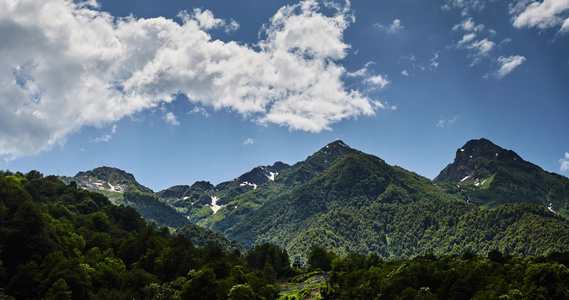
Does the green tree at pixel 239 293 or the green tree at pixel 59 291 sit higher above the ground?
the green tree at pixel 59 291

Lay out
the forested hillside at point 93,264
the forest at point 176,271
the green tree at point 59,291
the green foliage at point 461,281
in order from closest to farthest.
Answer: the green foliage at point 461,281 < the green tree at point 59,291 < the forest at point 176,271 < the forested hillside at point 93,264

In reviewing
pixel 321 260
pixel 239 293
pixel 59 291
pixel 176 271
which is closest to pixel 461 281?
pixel 239 293

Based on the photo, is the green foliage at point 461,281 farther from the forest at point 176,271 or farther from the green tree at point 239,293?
the green tree at point 239,293

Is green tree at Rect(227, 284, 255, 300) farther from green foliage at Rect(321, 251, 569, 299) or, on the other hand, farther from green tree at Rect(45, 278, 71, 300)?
green tree at Rect(45, 278, 71, 300)

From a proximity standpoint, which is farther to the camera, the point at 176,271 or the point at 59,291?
the point at 176,271

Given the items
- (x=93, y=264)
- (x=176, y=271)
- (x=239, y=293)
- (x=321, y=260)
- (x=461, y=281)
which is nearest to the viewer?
(x=461, y=281)

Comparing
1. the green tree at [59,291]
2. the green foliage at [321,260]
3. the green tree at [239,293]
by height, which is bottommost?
the green tree at [239,293]

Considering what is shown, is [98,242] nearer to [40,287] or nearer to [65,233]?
[65,233]

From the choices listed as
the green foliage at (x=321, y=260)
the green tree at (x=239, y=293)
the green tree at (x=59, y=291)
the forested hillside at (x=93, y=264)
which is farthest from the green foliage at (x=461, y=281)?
the green tree at (x=59, y=291)

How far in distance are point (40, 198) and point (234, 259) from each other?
2967 inches

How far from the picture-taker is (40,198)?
15350 cm

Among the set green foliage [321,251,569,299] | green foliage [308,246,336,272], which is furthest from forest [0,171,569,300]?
green foliage [308,246,336,272]

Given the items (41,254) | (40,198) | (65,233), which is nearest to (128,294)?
(41,254)

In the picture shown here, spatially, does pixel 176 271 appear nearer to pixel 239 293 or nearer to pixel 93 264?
pixel 93 264
